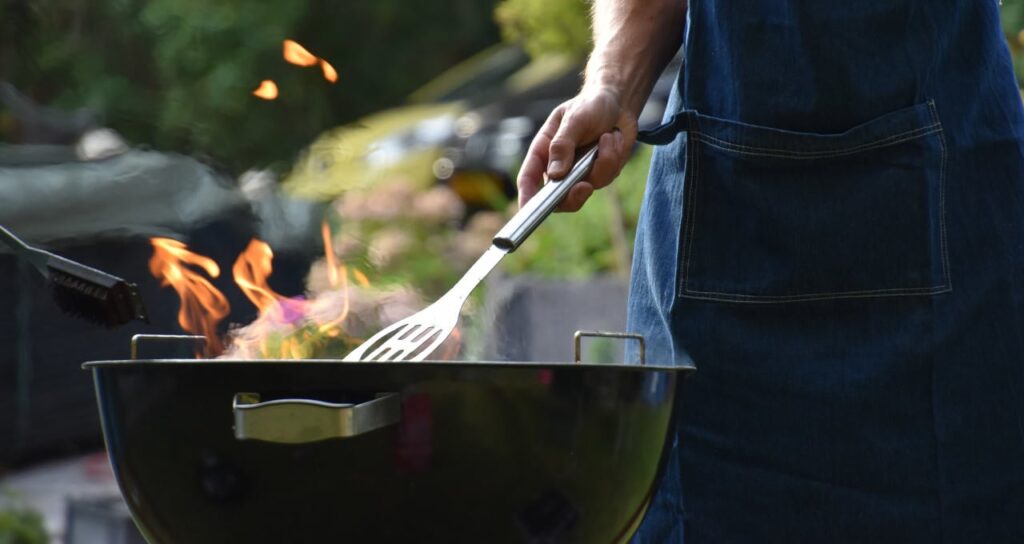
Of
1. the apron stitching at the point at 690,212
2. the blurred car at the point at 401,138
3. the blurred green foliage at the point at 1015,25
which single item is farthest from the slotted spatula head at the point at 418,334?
the blurred green foliage at the point at 1015,25

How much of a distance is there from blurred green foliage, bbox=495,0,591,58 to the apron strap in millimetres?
4593

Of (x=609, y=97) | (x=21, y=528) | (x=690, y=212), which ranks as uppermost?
(x=609, y=97)

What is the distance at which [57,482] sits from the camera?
438 centimetres

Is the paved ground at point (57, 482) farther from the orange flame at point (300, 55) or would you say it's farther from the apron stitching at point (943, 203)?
the apron stitching at point (943, 203)

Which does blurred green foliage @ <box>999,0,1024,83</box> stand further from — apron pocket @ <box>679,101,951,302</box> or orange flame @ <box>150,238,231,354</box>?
orange flame @ <box>150,238,231,354</box>

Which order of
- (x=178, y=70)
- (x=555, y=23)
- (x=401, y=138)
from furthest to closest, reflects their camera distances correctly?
1. (x=401, y=138)
2. (x=178, y=70)
3. (x=555, y=23)

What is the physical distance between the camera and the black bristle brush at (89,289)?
122cm

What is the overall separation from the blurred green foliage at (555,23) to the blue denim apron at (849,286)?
4.60 metres

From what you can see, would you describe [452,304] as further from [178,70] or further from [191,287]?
[178,70]

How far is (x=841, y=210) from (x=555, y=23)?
499 cm

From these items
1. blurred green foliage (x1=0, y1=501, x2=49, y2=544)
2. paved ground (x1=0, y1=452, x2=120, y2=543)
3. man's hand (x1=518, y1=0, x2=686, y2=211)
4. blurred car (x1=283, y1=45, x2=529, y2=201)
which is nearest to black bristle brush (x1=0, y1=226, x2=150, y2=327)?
man's hand (x1=518, y1=0, x2=686, y2=211)

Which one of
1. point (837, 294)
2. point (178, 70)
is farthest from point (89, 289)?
point (178, 70)

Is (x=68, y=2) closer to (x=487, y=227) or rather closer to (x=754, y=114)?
(x=487, y=227)

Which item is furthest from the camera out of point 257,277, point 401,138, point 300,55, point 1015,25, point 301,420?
point 401,138
